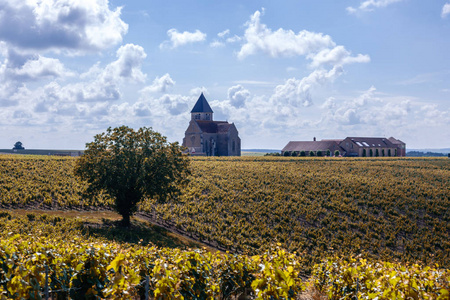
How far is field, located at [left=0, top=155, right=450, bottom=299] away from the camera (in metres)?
32.7

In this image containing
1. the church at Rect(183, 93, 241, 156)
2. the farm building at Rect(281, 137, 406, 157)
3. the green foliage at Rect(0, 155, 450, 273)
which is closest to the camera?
the green foliage at Rect(0, 155, 450, 273)

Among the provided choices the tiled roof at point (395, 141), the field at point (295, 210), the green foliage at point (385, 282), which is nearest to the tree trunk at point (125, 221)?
the field at point (295, 210)

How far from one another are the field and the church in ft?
172

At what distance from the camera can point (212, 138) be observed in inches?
4289

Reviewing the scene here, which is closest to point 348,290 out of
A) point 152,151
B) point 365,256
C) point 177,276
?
point 177,276

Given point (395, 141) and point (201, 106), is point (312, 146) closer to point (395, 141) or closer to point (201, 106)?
point (395, 141)

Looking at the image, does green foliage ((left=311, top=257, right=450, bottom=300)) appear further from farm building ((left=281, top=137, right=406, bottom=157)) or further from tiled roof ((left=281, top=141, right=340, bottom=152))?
tiled roof ((left=281, top=141, right=340, bottom=152))

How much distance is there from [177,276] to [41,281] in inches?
123

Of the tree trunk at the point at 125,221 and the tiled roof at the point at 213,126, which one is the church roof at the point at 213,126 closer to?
the tiled roof at the point at 213,126

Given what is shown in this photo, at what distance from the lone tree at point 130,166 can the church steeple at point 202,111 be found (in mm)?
88562

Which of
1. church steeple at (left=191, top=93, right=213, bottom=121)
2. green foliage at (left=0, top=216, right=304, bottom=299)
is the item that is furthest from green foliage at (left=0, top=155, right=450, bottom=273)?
church steeple at (left=191, top=93, right=213, bottom=121)

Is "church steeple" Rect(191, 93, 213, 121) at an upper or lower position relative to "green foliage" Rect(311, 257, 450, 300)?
upper

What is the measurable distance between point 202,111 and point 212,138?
1635cm

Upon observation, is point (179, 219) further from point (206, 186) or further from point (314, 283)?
point (314, 283)
